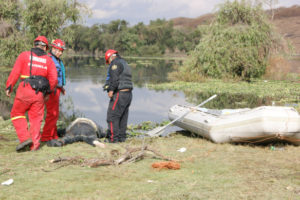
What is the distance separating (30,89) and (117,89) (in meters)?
1.97

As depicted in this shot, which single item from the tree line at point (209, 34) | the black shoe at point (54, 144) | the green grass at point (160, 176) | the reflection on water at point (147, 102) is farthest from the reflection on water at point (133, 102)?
the green grass at point (160, 176)

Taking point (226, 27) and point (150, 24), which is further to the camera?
point (150, 24)

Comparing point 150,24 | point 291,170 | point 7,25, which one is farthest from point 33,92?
point 150,24

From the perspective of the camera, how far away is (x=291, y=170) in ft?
16.6

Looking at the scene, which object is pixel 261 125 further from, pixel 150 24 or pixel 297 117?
pixel 150 24

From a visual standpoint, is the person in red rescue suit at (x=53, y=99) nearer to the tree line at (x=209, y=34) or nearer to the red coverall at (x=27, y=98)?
the red coverall at (x=27, y=98)

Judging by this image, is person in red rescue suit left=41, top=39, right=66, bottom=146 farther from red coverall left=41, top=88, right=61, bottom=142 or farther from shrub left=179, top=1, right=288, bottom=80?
shrub left=179, top=1, right=288, bottom=80

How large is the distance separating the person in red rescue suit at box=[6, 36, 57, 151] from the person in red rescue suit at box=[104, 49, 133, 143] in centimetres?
147

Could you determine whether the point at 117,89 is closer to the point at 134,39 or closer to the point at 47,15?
the point at 47,15

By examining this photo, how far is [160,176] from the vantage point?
4777 mm

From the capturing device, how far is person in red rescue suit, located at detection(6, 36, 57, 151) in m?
5.94

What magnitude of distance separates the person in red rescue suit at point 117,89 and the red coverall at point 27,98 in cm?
149

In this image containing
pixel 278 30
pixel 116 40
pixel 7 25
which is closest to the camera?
pixel 7 25

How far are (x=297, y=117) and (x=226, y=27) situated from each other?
19.1 meters
